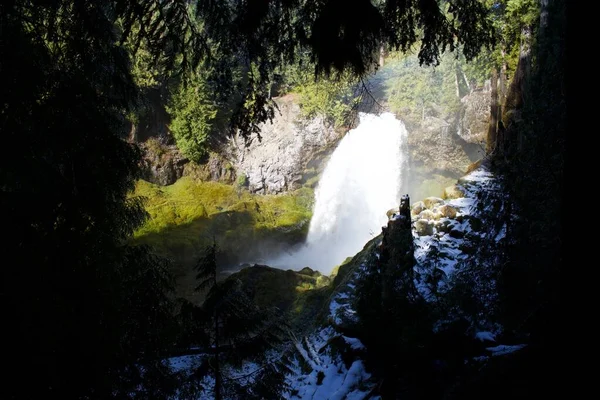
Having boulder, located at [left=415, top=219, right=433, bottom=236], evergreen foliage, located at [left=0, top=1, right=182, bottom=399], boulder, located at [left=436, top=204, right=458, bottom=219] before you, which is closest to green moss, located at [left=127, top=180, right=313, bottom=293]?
boulder, located at [left=415, top=219, right=433, bottom=236]

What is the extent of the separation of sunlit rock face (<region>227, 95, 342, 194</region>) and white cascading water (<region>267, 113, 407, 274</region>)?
124 cm

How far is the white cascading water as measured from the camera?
21500 millimetres

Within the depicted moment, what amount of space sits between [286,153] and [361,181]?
4.83 metres

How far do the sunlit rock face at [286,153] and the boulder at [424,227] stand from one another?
43.7 ft

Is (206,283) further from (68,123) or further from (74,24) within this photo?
(74,24)

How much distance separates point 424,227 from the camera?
9.08 metres

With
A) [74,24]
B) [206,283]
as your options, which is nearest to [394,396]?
[206,283]

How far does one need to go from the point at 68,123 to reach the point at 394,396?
15.4 feet

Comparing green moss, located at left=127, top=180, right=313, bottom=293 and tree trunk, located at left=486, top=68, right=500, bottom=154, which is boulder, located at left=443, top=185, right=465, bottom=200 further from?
green moss, located at left=127, top=180, right=313, bottom=293

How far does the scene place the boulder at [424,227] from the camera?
29.3ft

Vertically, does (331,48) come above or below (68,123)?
above

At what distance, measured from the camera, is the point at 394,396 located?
4.34m

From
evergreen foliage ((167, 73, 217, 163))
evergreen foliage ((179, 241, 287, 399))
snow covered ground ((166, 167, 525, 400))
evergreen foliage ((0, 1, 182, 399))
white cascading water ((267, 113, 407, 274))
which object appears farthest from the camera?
white cascading water ((267, 113, 407, 274))

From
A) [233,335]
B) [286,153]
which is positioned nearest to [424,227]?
[233,335]
